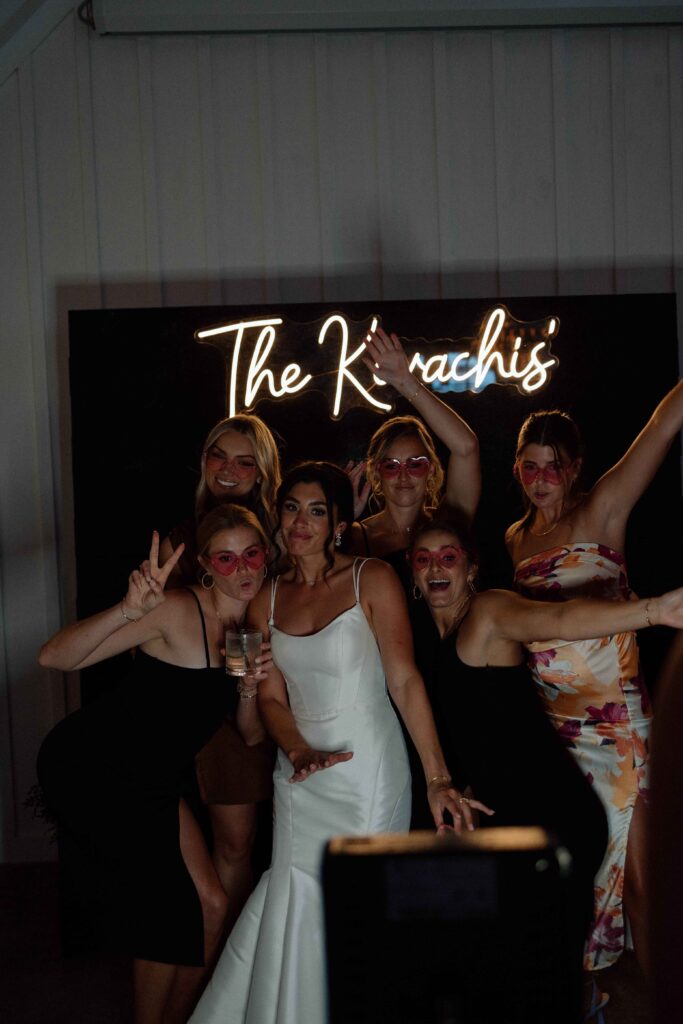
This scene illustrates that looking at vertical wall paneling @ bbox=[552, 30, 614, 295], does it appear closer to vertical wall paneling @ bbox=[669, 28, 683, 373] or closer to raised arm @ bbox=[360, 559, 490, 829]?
vertical wall paneling @ bbox=[669, 28, 683, 373]

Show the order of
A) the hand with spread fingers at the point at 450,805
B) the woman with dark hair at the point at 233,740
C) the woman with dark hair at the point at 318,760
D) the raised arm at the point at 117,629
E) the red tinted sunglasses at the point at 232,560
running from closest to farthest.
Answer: the hand with spread fingers at the point at 450,805, the raised arm at the point at 117,629, the woman with dark hair at the point at 318,760, the red tinted sunglasses at the point at 232,560, the woman with dark hair at the point at 233,740

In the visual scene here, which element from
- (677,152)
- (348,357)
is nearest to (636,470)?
(348,357)

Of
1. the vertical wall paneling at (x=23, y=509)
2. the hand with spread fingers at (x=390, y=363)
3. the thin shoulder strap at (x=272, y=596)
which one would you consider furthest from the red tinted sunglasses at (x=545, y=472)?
the vertical wall paneling at (x=23, y=509)

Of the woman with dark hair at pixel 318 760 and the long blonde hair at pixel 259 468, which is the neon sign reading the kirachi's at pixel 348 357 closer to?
the long blonde hair at pixel 259 468

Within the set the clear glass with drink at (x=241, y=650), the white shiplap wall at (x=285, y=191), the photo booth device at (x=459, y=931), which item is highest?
the white shiplap wall at (x=285, y=191)

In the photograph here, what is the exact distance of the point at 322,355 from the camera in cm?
367

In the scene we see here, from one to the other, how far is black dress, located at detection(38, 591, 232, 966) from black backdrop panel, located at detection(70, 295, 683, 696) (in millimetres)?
765

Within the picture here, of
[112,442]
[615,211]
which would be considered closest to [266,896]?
[112,442]

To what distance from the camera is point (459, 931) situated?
587 mm

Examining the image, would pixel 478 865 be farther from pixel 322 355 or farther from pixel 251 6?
pixel 251 6

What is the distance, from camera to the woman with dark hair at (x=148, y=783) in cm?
281

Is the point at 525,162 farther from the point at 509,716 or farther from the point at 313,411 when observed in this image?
the point at 509,716

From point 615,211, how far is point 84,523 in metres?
2.81

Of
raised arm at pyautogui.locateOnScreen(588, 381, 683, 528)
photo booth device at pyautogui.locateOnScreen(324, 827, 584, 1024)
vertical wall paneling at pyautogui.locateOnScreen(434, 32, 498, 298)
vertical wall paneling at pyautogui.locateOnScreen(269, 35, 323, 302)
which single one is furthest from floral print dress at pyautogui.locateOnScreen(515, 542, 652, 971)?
photo booth device at pyautogui.locateOnScreen(324, 827, 584, 1024)
